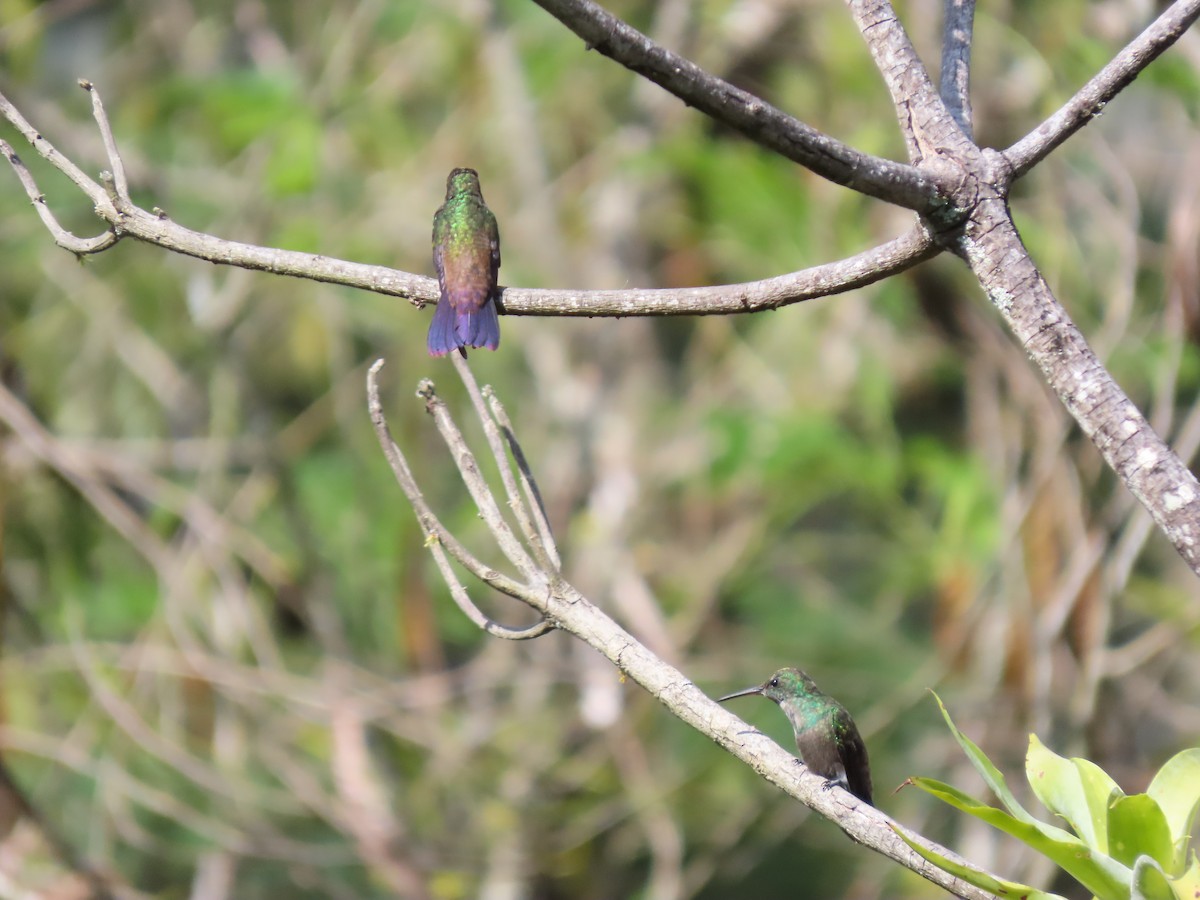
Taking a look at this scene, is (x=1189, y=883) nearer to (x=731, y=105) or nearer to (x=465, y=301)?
(x=731, y=105)

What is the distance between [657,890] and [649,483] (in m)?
2.43

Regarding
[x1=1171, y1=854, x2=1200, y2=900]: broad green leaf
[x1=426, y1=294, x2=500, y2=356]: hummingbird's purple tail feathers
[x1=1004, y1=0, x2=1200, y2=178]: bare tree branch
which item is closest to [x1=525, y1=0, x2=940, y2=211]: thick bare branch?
[x1=1004, y1=0, x2=1200, y2=178]: bare tree branch

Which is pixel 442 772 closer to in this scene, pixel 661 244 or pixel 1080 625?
pixel 1080 625

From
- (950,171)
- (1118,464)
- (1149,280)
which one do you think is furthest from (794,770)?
(1149,280)

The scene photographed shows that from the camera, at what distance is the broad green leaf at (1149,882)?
5.62 feet

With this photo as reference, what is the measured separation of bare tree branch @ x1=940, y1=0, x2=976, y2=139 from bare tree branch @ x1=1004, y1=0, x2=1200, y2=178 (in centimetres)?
11

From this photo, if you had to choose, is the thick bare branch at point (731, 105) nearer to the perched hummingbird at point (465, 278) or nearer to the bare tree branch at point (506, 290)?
the bare tree branch at point (506, 290)

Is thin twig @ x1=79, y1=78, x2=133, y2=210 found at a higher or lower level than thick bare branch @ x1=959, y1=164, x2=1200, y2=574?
higher

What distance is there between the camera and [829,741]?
3068 millimetres

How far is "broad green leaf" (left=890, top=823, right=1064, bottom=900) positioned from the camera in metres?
1.72

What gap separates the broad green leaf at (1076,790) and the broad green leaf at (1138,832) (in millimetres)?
39

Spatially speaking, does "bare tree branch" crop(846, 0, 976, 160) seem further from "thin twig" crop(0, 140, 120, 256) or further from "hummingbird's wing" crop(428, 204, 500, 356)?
"thin twig" crop(0, 140, 120, 256)

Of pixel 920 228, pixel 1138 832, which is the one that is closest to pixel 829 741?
pixel 1138 832

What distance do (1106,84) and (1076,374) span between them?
1.62ft
